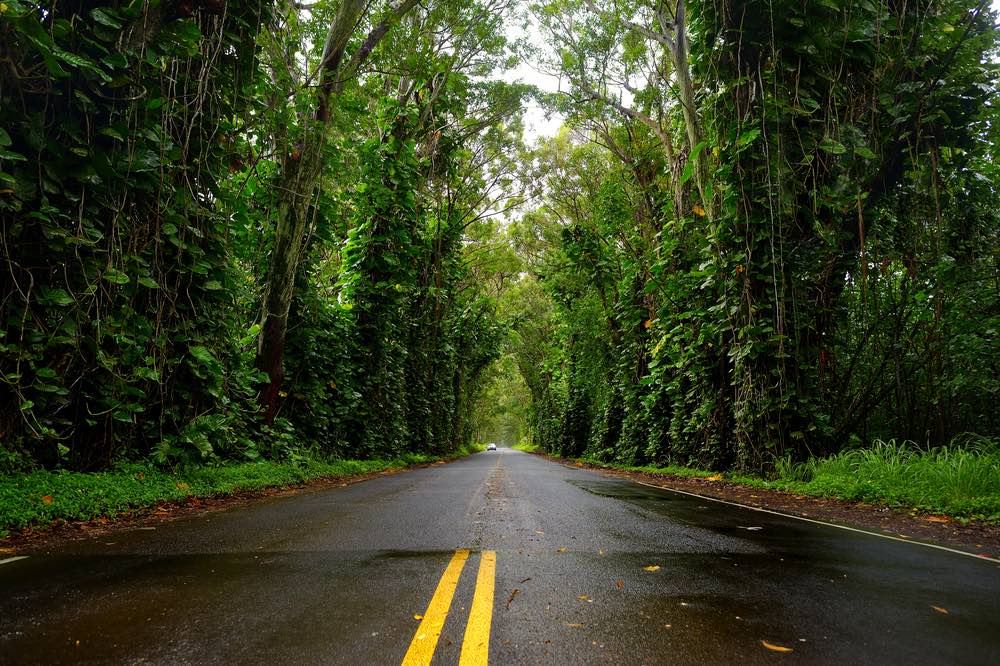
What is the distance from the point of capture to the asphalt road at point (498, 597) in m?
2.48

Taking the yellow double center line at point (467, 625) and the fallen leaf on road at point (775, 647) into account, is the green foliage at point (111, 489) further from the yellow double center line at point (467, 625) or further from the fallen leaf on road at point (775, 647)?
the fallen leaf on road at point (775, 647)

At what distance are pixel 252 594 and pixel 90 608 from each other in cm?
79

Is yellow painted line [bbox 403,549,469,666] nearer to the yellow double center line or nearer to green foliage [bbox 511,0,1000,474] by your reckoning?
the yellow double center line

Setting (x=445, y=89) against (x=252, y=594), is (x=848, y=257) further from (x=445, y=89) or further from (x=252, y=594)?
(x=445, y=89)

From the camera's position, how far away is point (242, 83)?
8.52 meters

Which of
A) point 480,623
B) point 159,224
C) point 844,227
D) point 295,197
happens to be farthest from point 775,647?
point 295,197

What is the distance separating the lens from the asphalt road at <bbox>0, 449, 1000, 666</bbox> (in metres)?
2.48

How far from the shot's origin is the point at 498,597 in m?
3.19

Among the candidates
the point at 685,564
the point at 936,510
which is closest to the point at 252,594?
the point at 685,564

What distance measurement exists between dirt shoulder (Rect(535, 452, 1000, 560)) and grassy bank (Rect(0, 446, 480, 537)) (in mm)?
7564

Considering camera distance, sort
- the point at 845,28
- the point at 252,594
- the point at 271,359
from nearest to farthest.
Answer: the point at 252,594 → the point at 845,28 → the point at 271,359

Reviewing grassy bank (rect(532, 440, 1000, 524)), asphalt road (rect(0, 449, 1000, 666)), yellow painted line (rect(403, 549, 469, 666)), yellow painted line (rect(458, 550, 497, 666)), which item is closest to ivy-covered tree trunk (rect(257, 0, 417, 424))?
asphalt road (rect(0, 449, 1000, 666))

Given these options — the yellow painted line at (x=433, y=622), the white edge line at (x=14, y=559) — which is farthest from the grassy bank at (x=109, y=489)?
the yellow painted line at (x=433, y=622)

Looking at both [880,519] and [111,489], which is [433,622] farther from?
[880,519]
